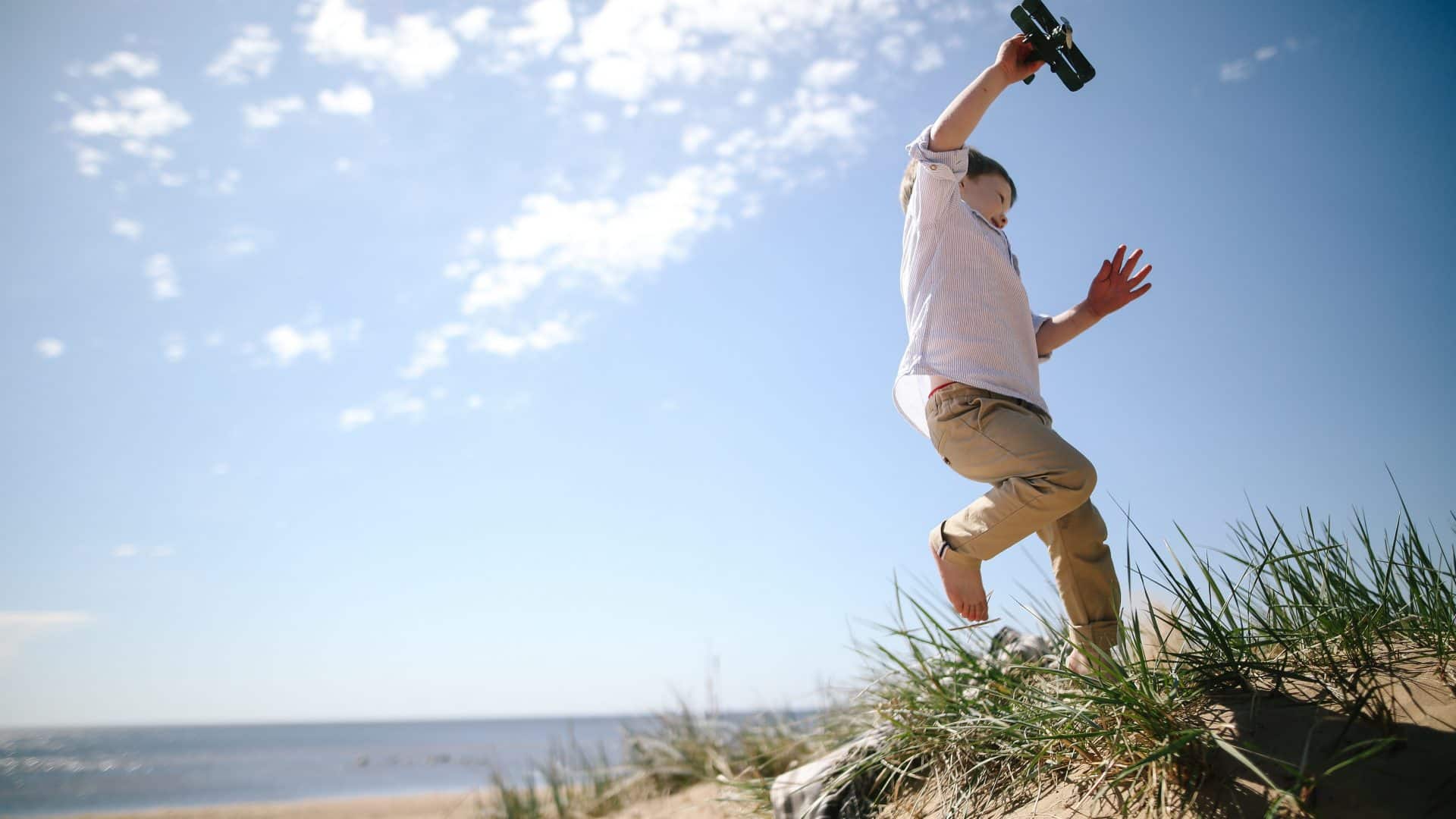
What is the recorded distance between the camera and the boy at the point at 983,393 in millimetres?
2016

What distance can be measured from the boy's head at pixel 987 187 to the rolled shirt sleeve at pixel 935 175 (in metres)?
0.20

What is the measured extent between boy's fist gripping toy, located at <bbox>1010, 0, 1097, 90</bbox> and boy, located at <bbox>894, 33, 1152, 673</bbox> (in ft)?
0.17

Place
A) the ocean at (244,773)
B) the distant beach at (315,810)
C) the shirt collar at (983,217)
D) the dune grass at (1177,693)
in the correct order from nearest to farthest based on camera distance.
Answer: the dune grass at (1177,693), the shirt collar at (983,217), the distant beach at (315,810), the ocean at (244,773)

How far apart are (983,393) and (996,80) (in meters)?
0.91

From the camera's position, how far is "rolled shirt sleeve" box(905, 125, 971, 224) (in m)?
2.25

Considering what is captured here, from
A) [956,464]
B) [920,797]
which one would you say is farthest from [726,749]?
[956,464]

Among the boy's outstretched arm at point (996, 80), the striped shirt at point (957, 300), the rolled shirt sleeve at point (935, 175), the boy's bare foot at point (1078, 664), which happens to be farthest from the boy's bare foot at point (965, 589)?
the boy's outstretched arm at point (996, 80)

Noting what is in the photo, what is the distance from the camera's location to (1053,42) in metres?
2.02

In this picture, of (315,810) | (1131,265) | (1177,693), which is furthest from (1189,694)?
(315,810)

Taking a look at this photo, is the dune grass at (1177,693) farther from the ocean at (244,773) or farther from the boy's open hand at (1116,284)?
the ocean at (244,773)

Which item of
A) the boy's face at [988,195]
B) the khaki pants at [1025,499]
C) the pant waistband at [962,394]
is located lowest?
the khaki pants at [1025,499]

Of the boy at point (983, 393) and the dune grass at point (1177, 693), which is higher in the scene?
the boy at point (983, 393)

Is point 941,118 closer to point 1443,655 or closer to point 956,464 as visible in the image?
point 956,464

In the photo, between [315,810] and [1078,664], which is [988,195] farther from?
[315,810]
